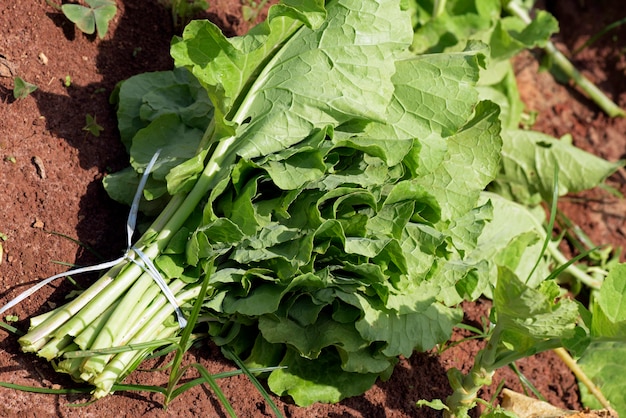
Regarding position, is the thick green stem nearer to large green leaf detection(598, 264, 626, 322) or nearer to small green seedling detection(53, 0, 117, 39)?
large green leaf detection(598, 264, 626, 322)

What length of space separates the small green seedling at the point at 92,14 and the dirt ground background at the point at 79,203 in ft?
0.31

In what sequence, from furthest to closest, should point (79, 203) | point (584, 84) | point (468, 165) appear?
point (584, 84), point (468, 165), point (79, 203)

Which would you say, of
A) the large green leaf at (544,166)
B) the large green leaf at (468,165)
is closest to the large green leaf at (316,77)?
the large green leaf at (468,165)

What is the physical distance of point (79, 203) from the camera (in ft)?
8.45

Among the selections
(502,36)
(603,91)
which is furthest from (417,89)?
(603,91)

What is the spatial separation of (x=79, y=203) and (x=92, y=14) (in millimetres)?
739

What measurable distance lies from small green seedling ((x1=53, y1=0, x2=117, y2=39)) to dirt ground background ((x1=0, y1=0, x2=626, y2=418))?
0.31 ft

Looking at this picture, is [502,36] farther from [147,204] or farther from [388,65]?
[147,204]

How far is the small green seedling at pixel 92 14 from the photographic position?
2.71 meters

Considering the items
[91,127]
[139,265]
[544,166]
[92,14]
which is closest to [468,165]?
[544,166]

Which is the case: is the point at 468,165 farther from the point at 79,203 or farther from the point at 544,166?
the point at 79,203

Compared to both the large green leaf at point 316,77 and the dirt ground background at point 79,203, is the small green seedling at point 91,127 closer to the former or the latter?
the dirt ground background at point 79,203

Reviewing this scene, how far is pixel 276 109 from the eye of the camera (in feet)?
7.93

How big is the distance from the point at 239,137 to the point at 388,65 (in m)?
0.56
